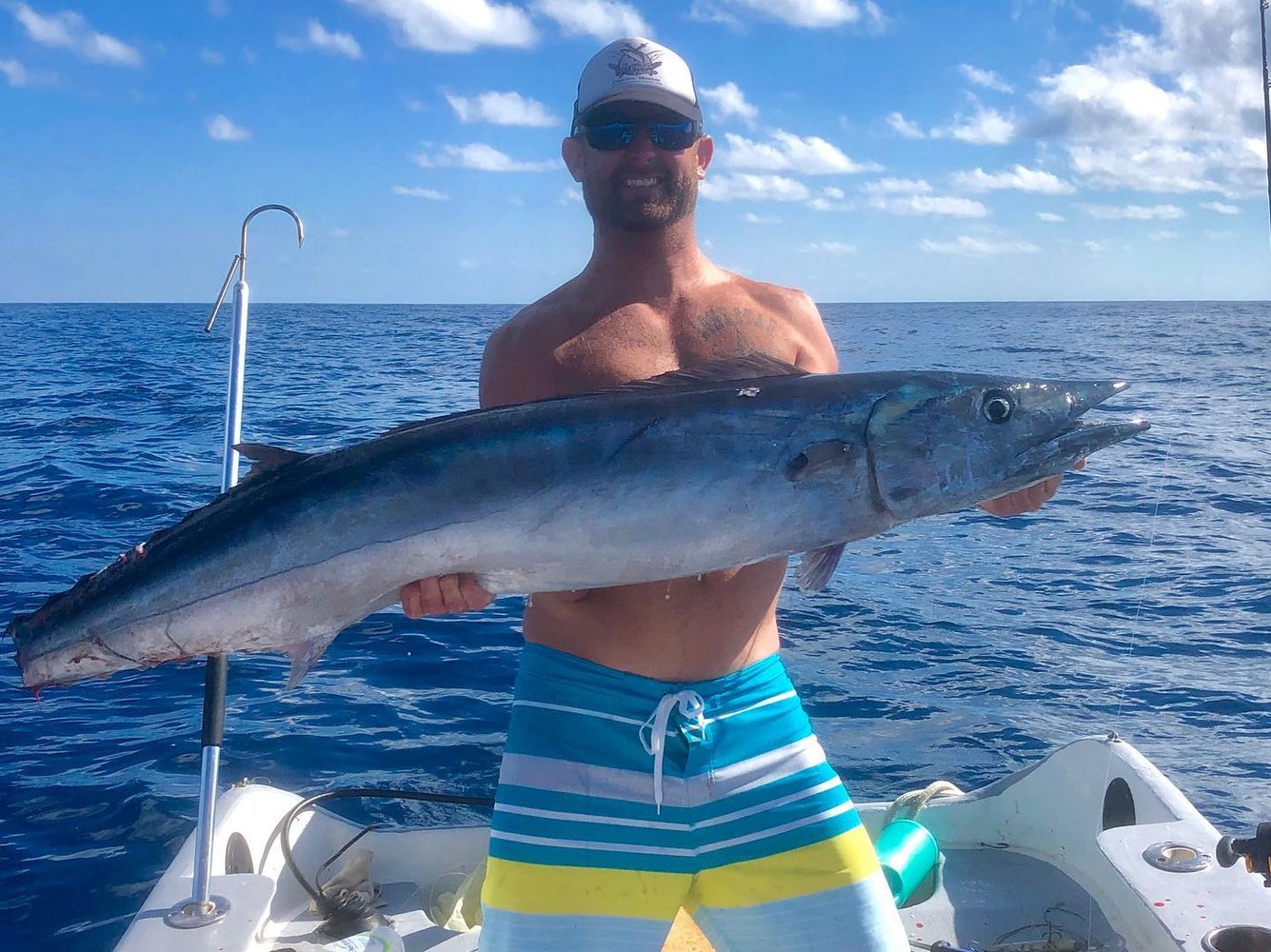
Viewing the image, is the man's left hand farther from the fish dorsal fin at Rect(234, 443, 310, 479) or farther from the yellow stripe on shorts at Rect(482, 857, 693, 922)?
the fish dorsal fin at Rect(234, 443, 310, 479)

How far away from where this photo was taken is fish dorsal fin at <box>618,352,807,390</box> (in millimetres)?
2855

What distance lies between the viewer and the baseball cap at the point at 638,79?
328 cm

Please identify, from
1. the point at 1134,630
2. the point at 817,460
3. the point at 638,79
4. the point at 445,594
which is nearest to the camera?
A: the point at 817,460

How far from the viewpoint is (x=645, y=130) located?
332 centimetres

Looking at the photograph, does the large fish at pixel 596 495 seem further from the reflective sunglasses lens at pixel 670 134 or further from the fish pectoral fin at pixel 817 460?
the reflective sunglasses lens at pixel 670 134

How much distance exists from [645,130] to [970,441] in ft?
4.70

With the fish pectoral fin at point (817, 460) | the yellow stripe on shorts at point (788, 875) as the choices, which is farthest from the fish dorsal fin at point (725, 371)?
the yellow stripe on shorts at point (788, 875)

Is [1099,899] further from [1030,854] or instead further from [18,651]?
[18,651]

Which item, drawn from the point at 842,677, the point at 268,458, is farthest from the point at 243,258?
the point at 842,677

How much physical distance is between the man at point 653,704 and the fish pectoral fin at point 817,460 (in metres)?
0.59

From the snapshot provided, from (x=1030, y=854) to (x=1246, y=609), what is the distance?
6170mm

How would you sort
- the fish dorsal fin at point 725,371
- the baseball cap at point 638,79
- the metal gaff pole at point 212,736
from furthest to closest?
the metal gaff pole at point 212,736
the baseball cap at point 638,79
the fish dorsal fin at point 725,371

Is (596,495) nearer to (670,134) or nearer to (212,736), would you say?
(670,134)

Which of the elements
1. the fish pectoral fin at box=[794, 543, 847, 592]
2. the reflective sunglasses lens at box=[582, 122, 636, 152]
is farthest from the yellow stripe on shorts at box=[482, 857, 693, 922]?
the reflective sunglasses lens at box=[582, 122, 636, 152]
